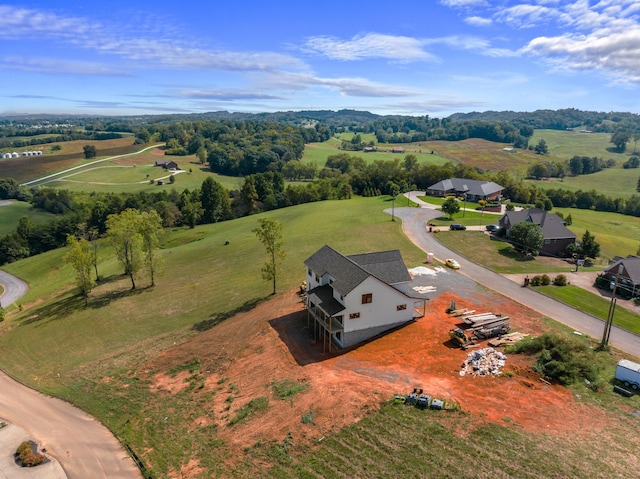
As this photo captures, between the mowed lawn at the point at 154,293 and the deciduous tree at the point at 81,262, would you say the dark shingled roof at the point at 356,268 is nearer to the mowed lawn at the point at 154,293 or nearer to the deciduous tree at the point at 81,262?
the mowed lawn at the point at 154,293

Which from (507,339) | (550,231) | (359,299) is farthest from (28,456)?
(550,231)

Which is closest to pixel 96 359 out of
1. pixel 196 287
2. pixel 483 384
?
pixel 196 287

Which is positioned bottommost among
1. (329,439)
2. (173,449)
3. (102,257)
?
(102,257)

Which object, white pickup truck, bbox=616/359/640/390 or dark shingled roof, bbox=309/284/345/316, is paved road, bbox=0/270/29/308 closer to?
dark shingled roof, bbox=309/284/345/316

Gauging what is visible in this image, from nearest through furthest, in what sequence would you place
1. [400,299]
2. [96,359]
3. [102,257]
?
[400,299], [96,359], [102,257]

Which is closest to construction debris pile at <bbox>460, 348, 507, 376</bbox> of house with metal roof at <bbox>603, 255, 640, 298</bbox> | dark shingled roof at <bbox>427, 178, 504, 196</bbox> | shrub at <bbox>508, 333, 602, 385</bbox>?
shrub at <bbox>508, 333, 602, 385</bbox>

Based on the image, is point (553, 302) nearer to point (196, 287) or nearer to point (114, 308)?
point (196, 287)
